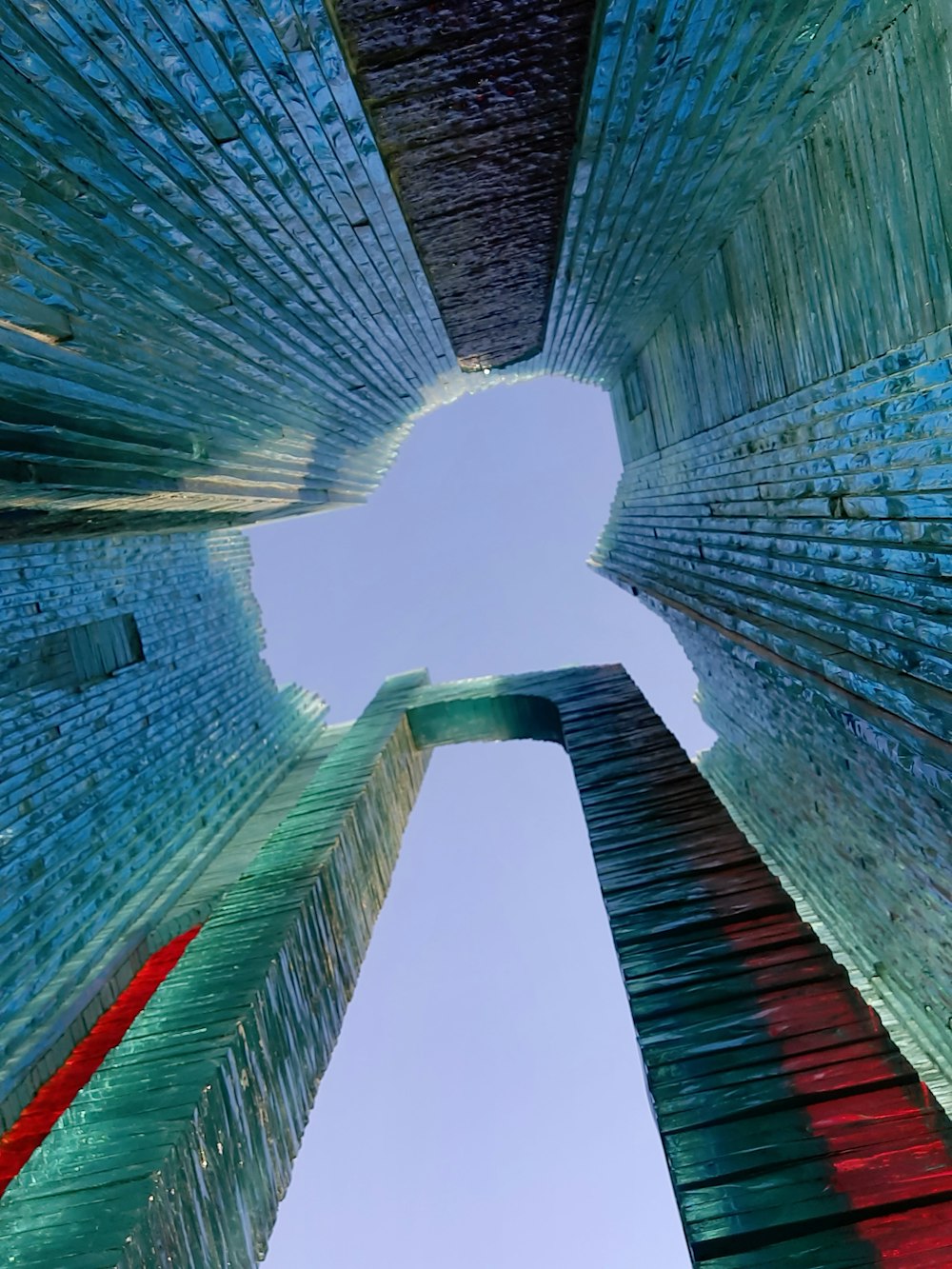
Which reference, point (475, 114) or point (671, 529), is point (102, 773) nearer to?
point (475, 114)

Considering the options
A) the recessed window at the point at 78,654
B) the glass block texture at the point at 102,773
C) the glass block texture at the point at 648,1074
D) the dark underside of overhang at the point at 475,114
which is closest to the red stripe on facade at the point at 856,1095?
the glass block texture at the point at 648,1074

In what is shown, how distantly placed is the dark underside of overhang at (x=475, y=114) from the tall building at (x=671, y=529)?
30mm

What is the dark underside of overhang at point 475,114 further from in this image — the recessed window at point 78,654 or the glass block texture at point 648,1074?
the glass block texture at point 648,1074

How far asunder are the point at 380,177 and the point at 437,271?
1.99 metres

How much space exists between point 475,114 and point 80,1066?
698 centimetres

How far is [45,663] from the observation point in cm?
701

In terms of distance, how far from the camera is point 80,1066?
5902 millimetres

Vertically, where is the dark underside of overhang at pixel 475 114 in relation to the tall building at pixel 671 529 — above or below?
above

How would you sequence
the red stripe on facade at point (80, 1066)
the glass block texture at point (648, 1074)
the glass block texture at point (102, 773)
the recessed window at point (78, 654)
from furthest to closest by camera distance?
1. the recessed window at point (78, 654)
2. the glass block texture at point (102, 773)
3. the red stripe on facade at point (80, 1066)
4. the glass block texture at point (648, 1074)

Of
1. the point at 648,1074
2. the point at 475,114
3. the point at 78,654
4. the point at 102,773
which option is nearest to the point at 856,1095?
the point at 648,1074

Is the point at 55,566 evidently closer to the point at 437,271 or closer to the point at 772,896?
the point at 437,271

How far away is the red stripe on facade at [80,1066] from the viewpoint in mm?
5172

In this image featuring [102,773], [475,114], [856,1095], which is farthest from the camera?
[102,773]

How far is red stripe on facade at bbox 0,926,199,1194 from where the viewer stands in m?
5.17
